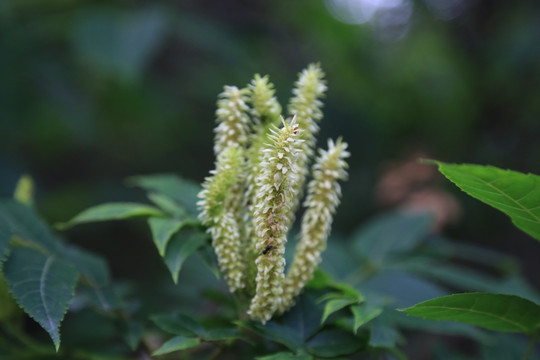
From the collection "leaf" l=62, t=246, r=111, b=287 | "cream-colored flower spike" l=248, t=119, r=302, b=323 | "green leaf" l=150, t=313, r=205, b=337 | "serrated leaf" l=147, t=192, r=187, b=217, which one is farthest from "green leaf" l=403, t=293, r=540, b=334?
"leaf" l=62, t=246, r=111, b=287

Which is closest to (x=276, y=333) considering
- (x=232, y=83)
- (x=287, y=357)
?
(x=287, y=357)

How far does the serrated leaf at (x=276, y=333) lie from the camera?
1396mm

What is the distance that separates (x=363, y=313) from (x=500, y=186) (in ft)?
1.55

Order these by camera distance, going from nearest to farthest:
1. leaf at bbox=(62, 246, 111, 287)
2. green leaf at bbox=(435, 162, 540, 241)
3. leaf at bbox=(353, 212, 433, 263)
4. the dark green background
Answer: green leaf at bbox=(435, 162, 540, 241)
leaf at bbox=(62, 246, 111, 287)
leaf at bbox=(353, 212, 433, 263)
the dark green background

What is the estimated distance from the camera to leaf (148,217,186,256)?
4.75ft

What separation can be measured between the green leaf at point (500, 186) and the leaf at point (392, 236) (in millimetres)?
1363

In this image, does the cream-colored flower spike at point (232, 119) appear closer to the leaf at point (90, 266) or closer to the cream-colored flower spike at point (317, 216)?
the cream-colored flower spike at point (317, 216)

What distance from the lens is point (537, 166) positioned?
4523mm

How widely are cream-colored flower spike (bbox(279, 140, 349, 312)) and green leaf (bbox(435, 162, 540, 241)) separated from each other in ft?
1.05

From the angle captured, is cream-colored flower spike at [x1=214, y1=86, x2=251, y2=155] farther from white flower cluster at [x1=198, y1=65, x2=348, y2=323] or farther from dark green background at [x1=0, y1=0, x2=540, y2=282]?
dark green background at [x1=0, y1=0, x2=540, y2=282]

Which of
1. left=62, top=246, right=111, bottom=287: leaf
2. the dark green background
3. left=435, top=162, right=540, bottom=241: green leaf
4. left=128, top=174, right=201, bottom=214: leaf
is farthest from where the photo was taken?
the dark green background

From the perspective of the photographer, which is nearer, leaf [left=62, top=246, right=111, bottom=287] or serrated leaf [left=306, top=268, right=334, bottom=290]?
serrated leaf [left=306, top=268, right=334, bottom=290]

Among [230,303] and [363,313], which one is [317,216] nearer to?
[363,313]

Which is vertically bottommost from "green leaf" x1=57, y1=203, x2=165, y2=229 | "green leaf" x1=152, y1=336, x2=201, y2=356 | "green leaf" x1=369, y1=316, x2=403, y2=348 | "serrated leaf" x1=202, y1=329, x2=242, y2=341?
"green leaf" x1=152, y1=336, x2=201, y2=356
